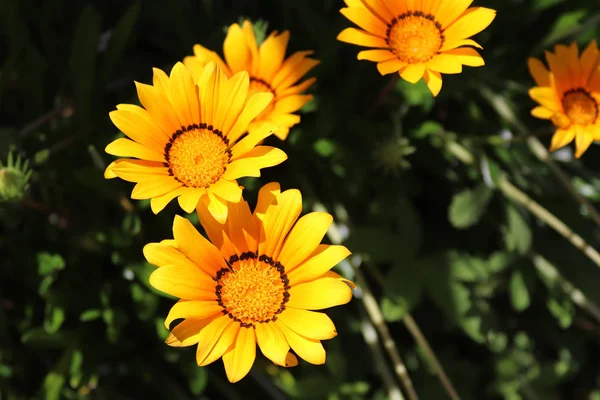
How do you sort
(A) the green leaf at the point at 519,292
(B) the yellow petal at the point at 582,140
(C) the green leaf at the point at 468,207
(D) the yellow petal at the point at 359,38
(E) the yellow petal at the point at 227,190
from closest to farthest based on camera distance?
(E) the yellow petal at the point at 227,190, (D) the yellow petal at the point at 359,38, (B) the yellow petal at the point at 582,140, (C) the green leaf at the point at 468,207, (A) the green leaf at the point at 519,292

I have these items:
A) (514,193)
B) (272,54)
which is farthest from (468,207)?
(272,54)

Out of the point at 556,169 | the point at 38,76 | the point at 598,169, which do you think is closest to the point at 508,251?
the point at 556,169

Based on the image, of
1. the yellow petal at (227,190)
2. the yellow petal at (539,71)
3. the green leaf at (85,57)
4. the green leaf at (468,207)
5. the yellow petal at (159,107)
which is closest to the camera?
the yellow petal at (227,190)

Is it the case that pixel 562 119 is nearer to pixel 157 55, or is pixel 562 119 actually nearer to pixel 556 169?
pixel 556 169

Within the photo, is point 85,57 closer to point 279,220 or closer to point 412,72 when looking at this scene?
point 279,220

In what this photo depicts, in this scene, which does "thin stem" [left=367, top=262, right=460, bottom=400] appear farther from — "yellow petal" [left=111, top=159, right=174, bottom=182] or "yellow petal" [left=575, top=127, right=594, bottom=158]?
"yellow petal" [left=111, top=159, right=174, bottom=182]

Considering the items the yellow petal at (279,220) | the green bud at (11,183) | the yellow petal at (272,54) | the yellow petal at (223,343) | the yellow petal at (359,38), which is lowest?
the yellow petal at (223,343)

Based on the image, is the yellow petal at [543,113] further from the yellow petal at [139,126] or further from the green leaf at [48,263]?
the green leaf at [48,263]

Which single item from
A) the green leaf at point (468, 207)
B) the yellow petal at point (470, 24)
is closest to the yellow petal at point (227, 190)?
the yellow petal at point (470, 24)
